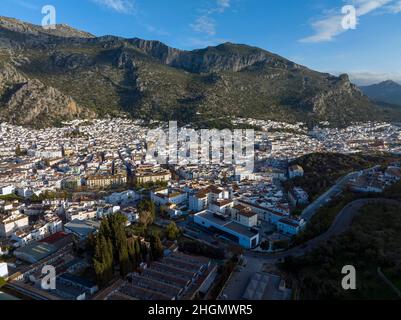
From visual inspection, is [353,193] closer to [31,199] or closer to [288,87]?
[31,199]

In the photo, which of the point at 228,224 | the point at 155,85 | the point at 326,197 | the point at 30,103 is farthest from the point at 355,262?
the point at 155,85

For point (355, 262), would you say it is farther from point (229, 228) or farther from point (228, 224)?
point (228, 224)

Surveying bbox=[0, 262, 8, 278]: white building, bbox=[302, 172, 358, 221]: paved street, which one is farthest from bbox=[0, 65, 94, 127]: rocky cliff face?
bbox=[302, 172, 358, 221]: paved street

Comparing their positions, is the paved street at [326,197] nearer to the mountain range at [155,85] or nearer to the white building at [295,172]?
the white building at [295,172]

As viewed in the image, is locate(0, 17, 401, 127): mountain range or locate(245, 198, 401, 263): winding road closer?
locate(245, 198, 401, 263): winding road

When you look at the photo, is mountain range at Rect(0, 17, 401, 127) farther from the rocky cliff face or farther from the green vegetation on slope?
the green vegetation on slope

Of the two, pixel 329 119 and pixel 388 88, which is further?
pixel 388 88
